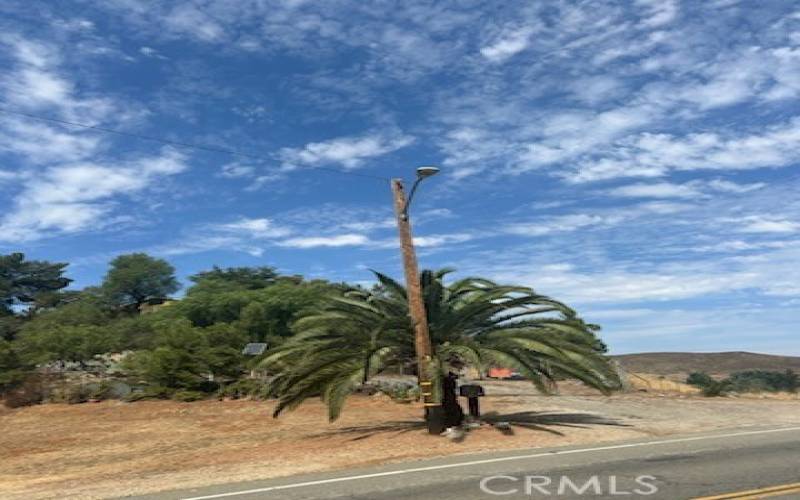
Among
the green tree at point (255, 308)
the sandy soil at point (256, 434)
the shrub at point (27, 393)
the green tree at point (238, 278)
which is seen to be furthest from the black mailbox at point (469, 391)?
the green tree at point (238, 278)

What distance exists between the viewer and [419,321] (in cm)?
1614

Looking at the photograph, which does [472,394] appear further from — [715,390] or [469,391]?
[715,390]

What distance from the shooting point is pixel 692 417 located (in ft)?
65.0

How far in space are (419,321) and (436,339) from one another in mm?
1597

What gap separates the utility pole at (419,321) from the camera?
50.7 feet

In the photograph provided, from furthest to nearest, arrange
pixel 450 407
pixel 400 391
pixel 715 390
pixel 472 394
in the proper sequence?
1. pixel 715 390
2. pixel 400 391
3. pixel 472 394
4. pixel 450 407

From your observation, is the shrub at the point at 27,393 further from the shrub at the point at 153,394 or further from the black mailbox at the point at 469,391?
the black mailbox at the point at 469,391

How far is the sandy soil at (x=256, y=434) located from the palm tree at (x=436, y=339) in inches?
51.6

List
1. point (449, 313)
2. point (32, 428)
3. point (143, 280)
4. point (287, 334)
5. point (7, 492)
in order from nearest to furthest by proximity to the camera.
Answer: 1. point (7, 492)
2. point (449, 313)
3. point (32, 428)
4. point (287, 334)
5. point (143, 280)

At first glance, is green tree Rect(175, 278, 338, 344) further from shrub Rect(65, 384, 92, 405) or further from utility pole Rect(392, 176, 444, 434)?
utility pole Rect(392, 176, 444, 434)

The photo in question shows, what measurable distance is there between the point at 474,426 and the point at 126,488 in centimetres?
832

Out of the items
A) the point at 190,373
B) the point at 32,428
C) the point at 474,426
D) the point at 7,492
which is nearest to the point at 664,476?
the point at 474,426

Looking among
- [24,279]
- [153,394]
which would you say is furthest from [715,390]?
[24,279]

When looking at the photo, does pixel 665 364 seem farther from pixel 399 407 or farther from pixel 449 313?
Result: pixel 449 313
